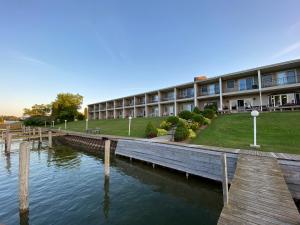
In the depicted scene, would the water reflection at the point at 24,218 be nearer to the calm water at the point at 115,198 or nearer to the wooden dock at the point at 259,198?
the calm water at the point at 115,198

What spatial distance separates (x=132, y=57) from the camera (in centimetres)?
3159

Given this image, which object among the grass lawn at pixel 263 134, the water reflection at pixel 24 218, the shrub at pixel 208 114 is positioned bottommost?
the water reflection at pixel 24 218

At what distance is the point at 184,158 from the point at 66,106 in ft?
232

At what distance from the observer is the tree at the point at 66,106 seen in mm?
69625

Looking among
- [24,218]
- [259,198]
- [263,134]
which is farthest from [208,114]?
[24,218]

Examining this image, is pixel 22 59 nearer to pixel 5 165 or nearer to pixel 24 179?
pixel 5 165

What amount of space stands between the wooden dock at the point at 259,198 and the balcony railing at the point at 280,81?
22.3 metres

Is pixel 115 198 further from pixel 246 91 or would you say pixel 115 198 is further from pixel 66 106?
pixel 66 106

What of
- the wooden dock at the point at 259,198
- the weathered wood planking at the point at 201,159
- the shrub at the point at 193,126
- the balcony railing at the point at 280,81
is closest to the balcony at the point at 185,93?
the balcony railing at the point at 280,81

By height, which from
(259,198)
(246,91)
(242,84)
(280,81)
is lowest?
(259,198)

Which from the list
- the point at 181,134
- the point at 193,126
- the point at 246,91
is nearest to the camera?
the point at 181,134

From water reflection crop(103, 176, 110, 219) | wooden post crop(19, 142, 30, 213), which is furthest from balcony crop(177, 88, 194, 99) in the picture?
wooden post crop(19, 142, 30, 213)

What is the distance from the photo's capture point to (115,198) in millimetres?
8961

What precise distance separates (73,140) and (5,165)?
45.2ft
